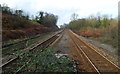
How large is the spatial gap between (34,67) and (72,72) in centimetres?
193

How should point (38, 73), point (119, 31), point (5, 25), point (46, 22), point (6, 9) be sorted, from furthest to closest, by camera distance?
point (46, 22)
point (6, 9)
point (5, 25)
point (119, 31)
point (38, 73)

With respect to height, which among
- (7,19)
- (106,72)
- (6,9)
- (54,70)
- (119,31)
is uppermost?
(6,9)

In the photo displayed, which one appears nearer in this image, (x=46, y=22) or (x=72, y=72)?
(x=72, y=72)

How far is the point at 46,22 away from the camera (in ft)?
269

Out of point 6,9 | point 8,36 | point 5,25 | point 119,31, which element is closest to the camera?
point 119,31

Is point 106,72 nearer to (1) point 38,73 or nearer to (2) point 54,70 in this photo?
(2) point 54,70

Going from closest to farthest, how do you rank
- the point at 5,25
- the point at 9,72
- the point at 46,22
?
the point at 9,72 < the point at 5,25 < the point at 46,22

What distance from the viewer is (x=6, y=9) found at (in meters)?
44.0

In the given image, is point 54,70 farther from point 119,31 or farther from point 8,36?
point 8,36

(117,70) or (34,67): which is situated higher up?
(34,67)

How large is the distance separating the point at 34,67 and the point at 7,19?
98.5ft

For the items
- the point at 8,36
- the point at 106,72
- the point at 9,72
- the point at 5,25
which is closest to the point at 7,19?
the point at 5,25

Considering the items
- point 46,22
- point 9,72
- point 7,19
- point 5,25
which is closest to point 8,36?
point 5,25

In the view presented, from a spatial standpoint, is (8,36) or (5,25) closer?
(8,36)
